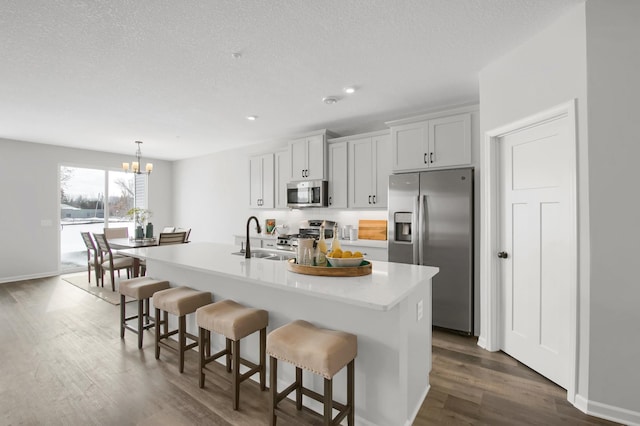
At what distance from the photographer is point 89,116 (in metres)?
4.19

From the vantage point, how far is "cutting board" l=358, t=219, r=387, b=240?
4.30m

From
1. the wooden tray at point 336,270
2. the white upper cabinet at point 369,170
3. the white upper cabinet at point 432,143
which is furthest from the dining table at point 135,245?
the white upper cabinet at point 432,143

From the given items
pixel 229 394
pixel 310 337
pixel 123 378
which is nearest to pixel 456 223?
pixel 310 337

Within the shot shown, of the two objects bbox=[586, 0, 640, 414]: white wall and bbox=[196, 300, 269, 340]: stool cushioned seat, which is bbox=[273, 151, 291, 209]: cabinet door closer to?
bbox=[196, 300, 269, 340]: stool cushioned seat

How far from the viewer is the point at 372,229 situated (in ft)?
14.4

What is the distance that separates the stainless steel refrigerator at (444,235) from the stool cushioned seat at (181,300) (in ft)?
7.29

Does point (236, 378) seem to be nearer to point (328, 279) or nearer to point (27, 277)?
point (328, 279)

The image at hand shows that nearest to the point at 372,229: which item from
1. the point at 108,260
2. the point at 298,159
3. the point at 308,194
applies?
the point at 308,194

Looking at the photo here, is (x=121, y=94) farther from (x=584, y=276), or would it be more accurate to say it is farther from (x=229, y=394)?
(x=584, y=276)

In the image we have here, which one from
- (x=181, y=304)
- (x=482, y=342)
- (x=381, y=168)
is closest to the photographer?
(x=181, y=304)

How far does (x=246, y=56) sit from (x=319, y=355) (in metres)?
2.38

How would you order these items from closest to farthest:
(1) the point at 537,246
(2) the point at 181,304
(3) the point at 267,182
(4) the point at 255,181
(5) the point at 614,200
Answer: (5) the point at 614,200
(2) the point at 181,304
(1) the point at 537,246
(3) the point at 267,182
(4) the point at 255,181

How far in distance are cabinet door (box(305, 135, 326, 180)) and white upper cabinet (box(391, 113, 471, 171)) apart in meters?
1.20

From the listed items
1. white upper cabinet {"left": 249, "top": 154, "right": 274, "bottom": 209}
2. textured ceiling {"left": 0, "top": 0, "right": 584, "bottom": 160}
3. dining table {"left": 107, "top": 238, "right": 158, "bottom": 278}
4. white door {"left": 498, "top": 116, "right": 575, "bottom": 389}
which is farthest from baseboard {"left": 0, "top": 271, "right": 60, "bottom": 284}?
white door {"left": 498, "top": 116, "right": 575, "bottom": 389}
